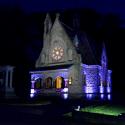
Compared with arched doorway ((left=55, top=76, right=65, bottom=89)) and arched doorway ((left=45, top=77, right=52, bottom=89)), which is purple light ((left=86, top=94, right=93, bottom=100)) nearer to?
arched doorway ((left=55, top=76, right=65, bottom=89))

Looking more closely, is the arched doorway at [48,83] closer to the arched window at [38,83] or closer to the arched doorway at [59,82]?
the arched doorway at [59,82]

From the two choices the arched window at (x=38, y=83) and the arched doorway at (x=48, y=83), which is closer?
the arched doorway at (x=48, y=83)

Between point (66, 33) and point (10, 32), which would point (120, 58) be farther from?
point (10, 32)

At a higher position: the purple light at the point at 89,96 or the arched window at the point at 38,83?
the arched window at the point at 38,83

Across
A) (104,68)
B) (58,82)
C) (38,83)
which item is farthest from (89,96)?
(38,83)

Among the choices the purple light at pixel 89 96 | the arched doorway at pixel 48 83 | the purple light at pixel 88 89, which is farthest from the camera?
the arched doorway at pixel 48 83

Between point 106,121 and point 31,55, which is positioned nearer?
point 106,121

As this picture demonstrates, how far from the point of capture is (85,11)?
2436 inches

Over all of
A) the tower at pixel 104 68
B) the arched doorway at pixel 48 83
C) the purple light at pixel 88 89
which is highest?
the tower at pixel 104 68

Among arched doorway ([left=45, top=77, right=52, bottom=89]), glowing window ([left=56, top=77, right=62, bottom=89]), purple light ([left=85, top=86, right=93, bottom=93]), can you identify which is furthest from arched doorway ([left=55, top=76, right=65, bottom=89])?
purple light ([left=85, top=86, right=93, bottom=93])

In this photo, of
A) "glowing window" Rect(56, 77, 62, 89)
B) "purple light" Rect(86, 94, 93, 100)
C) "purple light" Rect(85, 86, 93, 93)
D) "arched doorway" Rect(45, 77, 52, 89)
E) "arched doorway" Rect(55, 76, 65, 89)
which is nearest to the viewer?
"purple light" Rect(86, 94, 93, 100)

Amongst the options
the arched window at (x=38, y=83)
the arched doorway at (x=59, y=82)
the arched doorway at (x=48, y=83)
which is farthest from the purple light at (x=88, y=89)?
the arched window at (x=38, y=83)

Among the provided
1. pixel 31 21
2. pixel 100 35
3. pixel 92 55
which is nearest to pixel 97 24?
pixel 100 35

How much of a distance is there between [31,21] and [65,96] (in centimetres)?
2081
